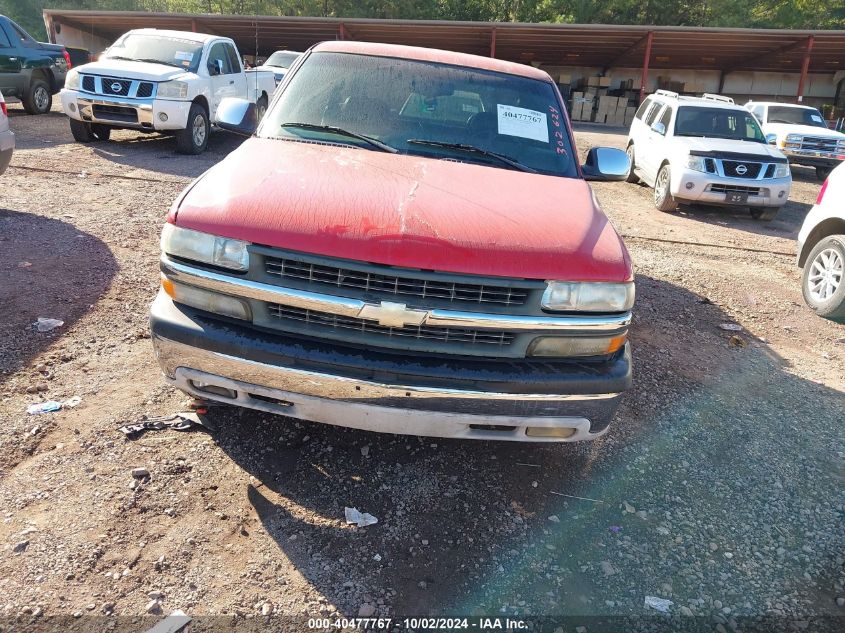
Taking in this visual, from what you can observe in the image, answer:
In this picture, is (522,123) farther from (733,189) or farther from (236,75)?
(236,75)

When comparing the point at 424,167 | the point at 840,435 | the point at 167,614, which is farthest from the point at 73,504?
the point at 840,435

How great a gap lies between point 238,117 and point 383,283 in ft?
7.62

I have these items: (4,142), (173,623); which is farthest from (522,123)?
(4,142)

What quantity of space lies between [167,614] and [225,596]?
0.65 ft

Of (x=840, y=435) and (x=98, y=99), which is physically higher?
(x=98, y=99)

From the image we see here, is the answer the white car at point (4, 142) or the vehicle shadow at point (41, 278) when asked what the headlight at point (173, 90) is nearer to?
the white car at point (4, 142)

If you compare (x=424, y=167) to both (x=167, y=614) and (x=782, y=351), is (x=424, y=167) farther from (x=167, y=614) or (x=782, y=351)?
(x=782, y=351)

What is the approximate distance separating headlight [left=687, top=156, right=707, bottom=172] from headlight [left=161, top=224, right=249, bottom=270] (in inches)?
341

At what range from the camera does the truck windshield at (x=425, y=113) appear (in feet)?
11.5

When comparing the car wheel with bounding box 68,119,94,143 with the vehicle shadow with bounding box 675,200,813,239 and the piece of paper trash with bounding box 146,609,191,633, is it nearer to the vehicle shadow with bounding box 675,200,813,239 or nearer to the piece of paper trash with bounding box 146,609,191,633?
the vehicle shadow with bounding box 675,200,813,239

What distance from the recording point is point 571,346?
2.61 metres

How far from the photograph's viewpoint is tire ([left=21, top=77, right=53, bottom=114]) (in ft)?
44.5

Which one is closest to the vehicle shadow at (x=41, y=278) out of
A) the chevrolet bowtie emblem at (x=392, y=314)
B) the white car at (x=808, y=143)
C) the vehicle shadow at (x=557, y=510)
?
the vehicle shadow at (x=557, y=510)

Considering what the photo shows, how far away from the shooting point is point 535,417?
8.32 ft
